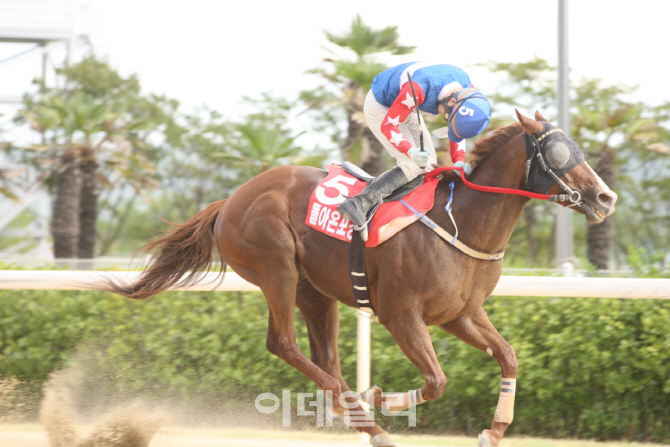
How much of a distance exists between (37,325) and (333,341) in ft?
9.98

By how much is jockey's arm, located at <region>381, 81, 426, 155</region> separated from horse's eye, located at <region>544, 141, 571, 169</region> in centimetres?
71

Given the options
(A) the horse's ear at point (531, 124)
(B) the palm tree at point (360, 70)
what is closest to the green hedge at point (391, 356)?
(A) the horse's ear at point (531, 124)

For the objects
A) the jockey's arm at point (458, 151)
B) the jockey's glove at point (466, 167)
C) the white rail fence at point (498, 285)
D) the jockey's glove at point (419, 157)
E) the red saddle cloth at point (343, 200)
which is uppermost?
the jockey's arm at point (458, 151)

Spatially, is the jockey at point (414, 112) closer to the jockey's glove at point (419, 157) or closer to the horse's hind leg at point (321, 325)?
the jockey's glove at point (419, 157)

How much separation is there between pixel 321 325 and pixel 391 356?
1.18 metres

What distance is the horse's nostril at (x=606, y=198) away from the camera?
299cm

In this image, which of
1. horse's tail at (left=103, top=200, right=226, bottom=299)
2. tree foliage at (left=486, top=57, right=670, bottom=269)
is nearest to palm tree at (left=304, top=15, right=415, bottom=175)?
tree foliage at (left=486, top=57, right=670, bottom=269)

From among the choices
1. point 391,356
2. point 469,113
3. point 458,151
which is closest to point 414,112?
point 458,151

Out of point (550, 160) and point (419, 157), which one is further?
point (419, 157)

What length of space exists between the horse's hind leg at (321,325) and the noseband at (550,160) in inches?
59.5

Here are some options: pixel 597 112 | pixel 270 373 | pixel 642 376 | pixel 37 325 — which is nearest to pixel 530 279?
pixel 642 376

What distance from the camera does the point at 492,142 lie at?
10.9 feet

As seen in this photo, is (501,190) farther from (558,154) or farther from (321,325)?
(321,325)

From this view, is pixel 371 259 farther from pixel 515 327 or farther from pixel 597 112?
pixel 597 112
